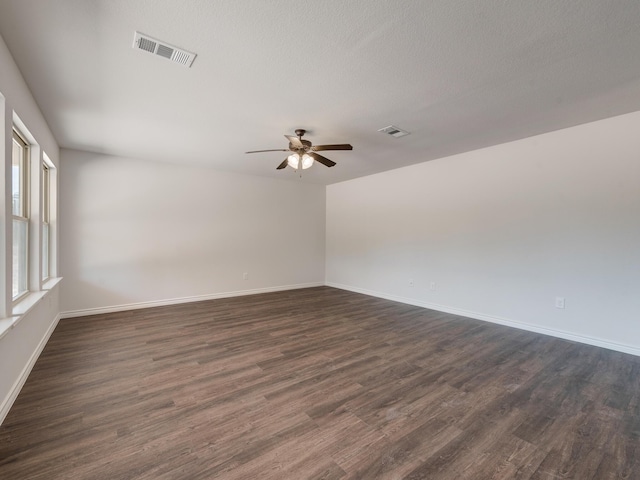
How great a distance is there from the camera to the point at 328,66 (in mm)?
2152

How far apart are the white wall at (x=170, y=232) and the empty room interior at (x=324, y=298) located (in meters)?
0.04

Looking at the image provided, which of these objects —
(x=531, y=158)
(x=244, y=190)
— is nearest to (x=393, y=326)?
(x=531, y=158)

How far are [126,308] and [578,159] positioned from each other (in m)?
6.69

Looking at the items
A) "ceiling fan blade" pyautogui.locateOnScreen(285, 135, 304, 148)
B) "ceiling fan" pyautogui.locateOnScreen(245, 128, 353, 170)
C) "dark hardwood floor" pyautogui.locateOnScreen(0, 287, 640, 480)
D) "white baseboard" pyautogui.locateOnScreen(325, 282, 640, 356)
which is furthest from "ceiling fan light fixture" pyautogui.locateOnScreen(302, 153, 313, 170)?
"white baseboard" pyautogui.locateOnScreen(325, 282, 640, 356)

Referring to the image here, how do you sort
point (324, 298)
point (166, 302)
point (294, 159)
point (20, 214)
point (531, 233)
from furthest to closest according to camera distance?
point (324, 298)
point (166, 302)
point (531, 233)
point (294, 159)
point (20, 214)

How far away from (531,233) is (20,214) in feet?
19.0

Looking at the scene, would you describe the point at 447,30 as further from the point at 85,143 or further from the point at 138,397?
Answer: the point at 85,143

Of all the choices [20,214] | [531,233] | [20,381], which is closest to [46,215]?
[20,214]

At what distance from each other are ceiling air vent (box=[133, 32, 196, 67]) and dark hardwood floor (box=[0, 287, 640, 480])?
256cm

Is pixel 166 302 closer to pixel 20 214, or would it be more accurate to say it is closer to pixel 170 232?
pixel 170 232

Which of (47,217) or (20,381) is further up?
(47,217)

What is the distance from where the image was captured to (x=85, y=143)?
12.7 ft

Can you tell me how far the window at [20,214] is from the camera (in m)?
2.53

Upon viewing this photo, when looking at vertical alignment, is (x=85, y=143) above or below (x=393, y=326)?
above
